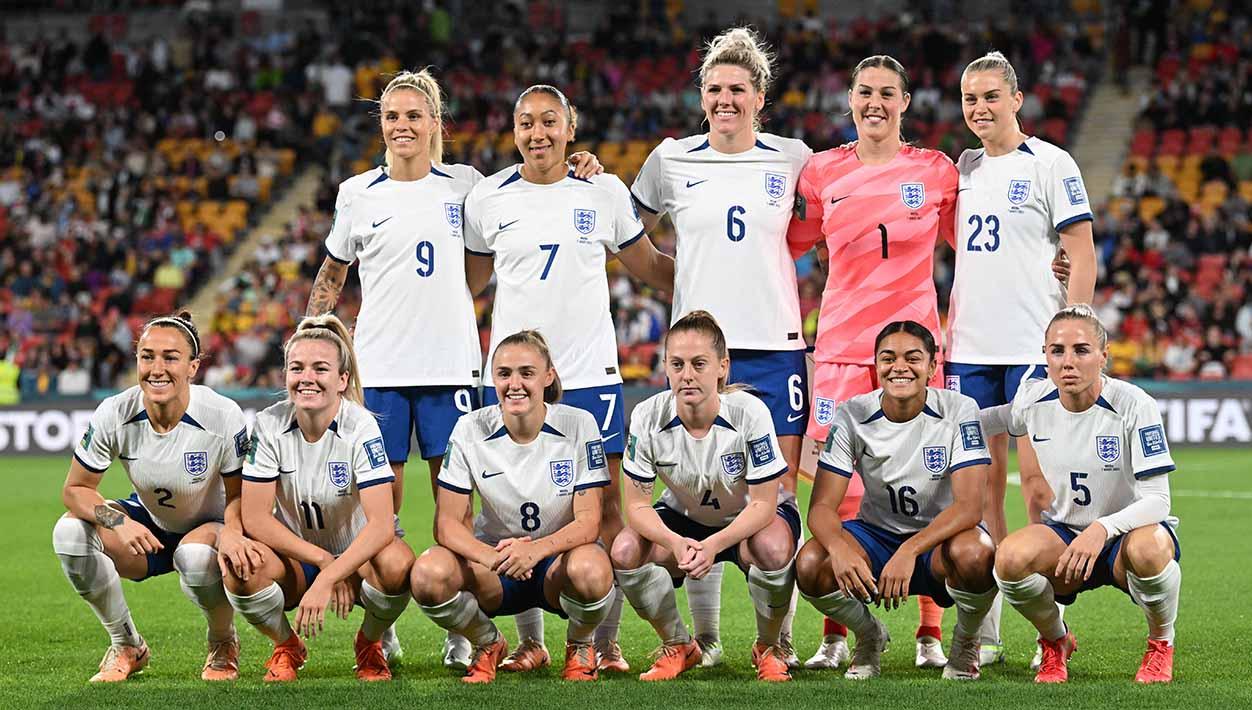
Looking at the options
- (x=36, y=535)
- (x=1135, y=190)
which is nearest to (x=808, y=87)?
(x=1135, y=190)

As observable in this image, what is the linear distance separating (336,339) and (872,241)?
2.02 metres

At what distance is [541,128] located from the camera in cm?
567

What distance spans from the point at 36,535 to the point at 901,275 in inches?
276

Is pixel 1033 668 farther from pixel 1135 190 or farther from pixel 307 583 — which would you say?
pixel 1135 190

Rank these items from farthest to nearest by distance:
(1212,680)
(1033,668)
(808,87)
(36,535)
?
(808,87), (36,535), (1033,668), (1212,680)

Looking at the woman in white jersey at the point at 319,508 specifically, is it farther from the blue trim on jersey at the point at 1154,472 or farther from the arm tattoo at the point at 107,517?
the blue trim on jersey at the point at 1154,472

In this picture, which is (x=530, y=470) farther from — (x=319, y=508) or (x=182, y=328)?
(x=182, y=328)

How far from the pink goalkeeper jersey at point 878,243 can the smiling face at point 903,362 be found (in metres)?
0.49

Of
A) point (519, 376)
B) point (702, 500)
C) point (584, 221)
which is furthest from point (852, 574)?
point (584, 221)

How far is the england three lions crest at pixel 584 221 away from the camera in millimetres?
5746

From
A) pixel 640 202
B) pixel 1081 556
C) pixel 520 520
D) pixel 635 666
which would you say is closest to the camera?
pixel 1081 556

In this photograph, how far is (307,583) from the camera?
17.3ft

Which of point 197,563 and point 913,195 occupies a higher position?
point 913,195

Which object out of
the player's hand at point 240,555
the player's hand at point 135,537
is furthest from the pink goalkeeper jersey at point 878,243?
the player's hand at point 135,537
